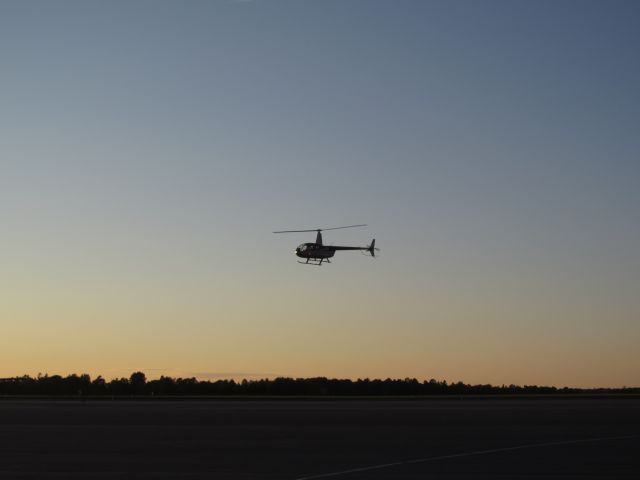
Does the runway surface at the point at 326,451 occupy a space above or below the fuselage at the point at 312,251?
below

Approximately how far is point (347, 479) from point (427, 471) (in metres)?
3.07

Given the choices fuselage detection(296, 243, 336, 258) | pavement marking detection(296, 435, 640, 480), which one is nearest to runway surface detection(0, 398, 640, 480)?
pavement marking detection(296, 435, 640, 480)

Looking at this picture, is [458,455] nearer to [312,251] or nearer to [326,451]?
[326,451]

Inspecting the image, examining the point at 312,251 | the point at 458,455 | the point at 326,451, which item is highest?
the point at 312,251

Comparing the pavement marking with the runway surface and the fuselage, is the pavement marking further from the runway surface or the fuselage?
the fuselage

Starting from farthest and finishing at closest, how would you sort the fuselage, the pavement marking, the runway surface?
the fuselage < the runway surface < the pavement marking

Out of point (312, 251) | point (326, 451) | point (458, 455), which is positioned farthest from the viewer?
point (312, 251)

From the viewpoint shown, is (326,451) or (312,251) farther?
(312,251)

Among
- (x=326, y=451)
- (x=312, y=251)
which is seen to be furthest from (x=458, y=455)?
(x=312, y=251)

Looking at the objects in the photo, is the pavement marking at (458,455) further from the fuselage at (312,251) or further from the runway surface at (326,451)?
the fuselage at (312,251)

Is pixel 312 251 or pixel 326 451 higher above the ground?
pixel 312 251

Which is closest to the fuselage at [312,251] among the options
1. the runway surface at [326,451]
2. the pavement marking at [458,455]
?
the runway surface at [326,451]

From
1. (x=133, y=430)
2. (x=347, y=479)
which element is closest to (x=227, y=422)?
(x=133, y=430)

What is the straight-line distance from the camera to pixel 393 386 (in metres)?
191
